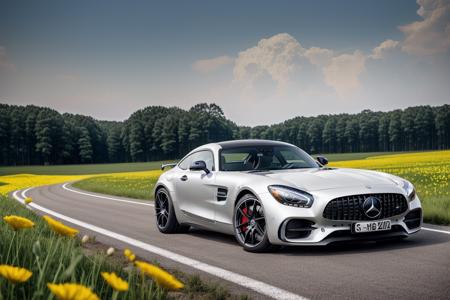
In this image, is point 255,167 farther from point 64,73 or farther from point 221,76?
point 221,76

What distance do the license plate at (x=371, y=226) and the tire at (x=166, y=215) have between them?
3603 millimetres

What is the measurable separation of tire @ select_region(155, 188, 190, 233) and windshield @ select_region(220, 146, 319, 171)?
4.75 ft

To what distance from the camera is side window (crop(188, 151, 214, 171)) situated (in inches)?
358

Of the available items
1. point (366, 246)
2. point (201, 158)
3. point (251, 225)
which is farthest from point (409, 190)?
point (201, 158)

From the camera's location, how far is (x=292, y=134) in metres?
182

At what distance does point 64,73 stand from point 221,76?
1475 inches

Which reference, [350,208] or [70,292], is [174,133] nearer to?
[350,208]

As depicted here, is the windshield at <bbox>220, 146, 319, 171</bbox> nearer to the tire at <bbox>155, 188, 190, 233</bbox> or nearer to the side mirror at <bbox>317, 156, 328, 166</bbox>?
the side mirror at <bbox>317, 156, 328, 166</bbox>

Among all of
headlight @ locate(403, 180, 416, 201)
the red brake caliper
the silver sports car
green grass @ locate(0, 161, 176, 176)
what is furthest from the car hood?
green grass @ locate(0, 161, 176, 176)

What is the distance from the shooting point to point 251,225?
7.48 m

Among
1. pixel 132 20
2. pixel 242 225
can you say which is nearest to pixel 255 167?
pixel 242 225

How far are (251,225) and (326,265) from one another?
1291mm

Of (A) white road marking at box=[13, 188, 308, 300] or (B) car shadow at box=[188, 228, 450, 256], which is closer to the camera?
(A) white road marking at box=[13, 188, 308, 300]

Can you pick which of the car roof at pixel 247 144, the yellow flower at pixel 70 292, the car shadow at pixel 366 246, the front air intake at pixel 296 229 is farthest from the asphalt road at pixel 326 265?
the yellow flower at pixel 70 292
